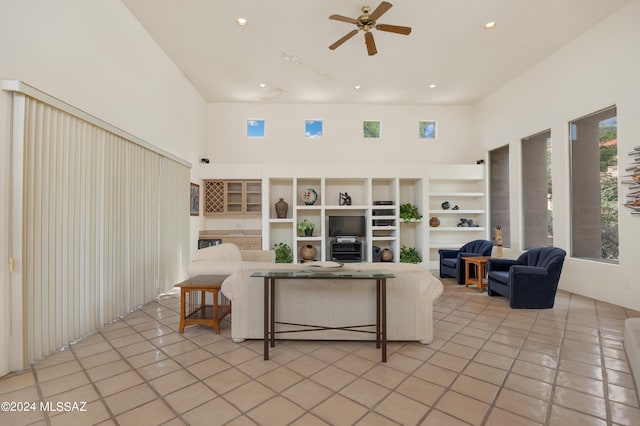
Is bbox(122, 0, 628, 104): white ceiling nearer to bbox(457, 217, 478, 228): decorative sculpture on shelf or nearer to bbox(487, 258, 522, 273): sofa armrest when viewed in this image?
bbox(457, 217, 478, 228): decorative sculpture on shelf

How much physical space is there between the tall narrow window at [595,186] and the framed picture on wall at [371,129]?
12.4 feet

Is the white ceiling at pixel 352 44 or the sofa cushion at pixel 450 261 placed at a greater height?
the white ceiling at pixel 352 44

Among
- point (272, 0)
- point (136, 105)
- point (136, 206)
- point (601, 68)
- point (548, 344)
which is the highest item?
point (272, 0)

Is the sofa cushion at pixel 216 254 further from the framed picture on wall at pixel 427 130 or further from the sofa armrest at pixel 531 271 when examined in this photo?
the framed picture on wall at pixel 427 130

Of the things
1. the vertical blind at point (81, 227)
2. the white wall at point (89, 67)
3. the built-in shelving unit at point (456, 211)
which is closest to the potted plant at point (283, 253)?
the vertical blind at point (81, 227)

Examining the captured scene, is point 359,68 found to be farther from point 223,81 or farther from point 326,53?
point 223,81

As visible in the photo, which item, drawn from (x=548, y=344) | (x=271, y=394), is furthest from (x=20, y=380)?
(x=548, y=344)

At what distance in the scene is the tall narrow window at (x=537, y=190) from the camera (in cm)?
527

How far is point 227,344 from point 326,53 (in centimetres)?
465

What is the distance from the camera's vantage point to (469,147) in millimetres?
7473

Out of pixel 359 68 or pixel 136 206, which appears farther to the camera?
pixel 359 68

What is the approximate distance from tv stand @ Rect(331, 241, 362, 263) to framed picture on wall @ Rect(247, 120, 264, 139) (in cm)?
325

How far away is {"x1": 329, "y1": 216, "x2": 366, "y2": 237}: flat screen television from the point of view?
6.80 meters

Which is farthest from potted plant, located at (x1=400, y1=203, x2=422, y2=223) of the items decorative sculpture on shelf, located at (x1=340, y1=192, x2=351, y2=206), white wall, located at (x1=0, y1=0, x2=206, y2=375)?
white wall, located at (x1=0, y1=0, x2=206, y2=375)
